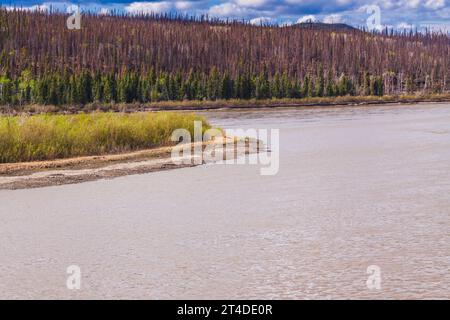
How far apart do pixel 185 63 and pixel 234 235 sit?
445ft

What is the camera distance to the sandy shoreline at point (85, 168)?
15.5 m

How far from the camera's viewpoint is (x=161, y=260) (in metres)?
7.94

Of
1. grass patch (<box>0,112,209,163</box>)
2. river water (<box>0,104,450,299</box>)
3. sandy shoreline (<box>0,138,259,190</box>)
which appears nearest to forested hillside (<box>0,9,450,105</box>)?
grass patch (<box>0,112,209,163</box>)

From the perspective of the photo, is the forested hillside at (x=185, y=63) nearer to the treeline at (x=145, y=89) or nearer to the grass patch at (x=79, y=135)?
the treeline at (x=145, y=89)

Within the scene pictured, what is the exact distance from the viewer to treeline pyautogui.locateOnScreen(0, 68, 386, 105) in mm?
95500

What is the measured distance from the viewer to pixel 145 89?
105 m

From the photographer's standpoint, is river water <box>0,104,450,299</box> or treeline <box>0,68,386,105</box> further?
treeline <box>0,68,386,105</box>

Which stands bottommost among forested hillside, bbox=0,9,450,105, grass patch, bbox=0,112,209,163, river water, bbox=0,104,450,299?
river water, bbox=0,104,450,299

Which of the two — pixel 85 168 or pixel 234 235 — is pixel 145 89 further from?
pixel 234 235

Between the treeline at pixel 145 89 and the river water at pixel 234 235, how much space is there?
269 ft

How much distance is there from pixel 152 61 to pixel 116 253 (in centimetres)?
13870

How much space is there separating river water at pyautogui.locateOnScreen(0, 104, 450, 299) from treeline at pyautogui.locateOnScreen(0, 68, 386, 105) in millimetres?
82018

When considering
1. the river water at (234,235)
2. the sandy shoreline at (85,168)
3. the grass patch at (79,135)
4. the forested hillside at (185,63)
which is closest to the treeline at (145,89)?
the forested hillside at (185,63)

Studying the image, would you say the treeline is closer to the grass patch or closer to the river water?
the grass patch
